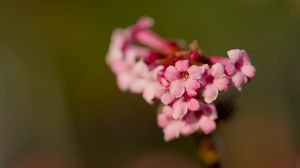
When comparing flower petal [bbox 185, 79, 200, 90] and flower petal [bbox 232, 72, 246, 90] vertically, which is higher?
flower petal [bbox 185, 79, 200, 90]

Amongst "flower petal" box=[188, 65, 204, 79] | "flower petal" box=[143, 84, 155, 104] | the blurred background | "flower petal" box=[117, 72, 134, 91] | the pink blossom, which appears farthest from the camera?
the blurred background

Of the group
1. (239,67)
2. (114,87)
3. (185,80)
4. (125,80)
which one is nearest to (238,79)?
(239,67)

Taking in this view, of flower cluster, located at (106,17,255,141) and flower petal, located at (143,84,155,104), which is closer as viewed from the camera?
flower cluster, located at (106,17,255,141)

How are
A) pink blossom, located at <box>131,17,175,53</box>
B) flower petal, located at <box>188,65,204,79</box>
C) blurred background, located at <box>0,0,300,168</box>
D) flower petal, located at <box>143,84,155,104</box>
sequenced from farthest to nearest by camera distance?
blurred background, located at <box>0,0,300,168</box> < pink blossom, located at <box>131,17,175,53</box> < flower petal, located at <box>143,84,155,104</box> < flower petal, located at <box>188,65,204,79</box>

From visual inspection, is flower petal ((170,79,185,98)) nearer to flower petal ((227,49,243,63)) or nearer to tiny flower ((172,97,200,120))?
tiny flower ((172,97,200,120))

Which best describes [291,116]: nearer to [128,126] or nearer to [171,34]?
[128,126]

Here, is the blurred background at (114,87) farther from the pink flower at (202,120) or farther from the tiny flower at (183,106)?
the tiny flower at (183,106)

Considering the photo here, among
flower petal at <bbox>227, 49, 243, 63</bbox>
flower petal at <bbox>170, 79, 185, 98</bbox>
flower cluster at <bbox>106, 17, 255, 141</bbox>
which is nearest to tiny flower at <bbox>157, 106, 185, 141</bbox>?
flower cluster at <bbox>106, 17, 255, 141</bbox>
